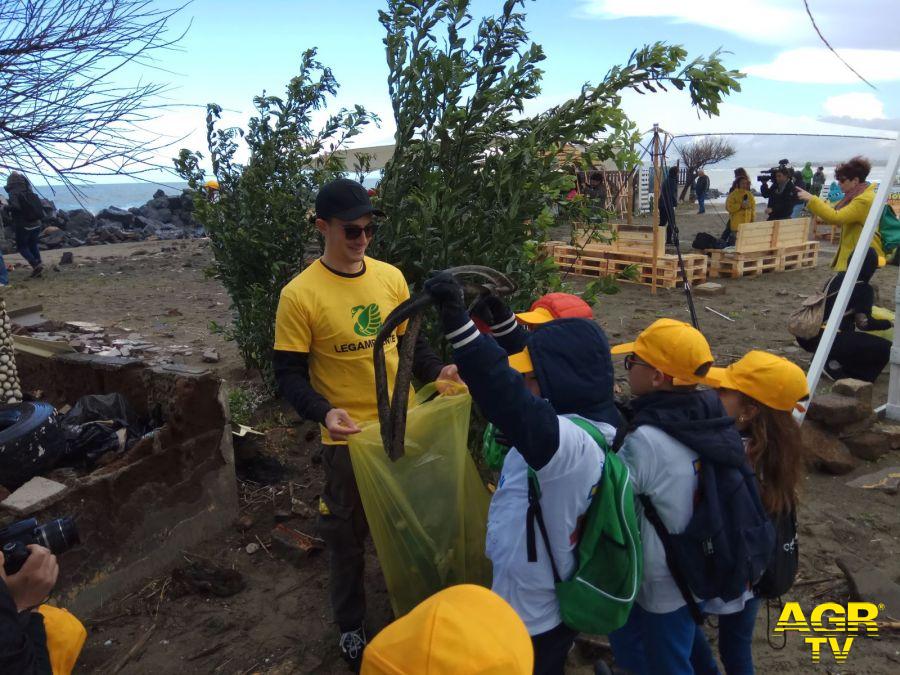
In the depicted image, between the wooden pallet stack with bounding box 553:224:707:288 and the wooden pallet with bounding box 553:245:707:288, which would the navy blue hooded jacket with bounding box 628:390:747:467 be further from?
the wooden pallet stack with bounding box 553:224:707:288

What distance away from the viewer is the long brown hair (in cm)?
253

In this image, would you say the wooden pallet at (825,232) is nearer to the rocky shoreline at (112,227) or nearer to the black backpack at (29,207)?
the rocky shoreline at (112,227)

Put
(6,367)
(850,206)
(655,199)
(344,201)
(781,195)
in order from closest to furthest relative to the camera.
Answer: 1. (344,201)
2. (6,367)
3. (850,206)
4. (655,199)
5. (781,195)

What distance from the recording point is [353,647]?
2.97 m

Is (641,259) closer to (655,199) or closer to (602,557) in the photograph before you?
(655,199)

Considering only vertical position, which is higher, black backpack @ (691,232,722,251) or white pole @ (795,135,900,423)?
white pole @ (795,135,900,423)

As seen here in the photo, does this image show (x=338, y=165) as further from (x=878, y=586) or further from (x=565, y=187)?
(x=878, y=586)

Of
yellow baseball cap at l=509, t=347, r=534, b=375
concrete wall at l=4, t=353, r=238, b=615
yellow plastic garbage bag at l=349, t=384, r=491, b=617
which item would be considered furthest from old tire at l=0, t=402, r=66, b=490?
yellow baseball cap at l=509, t=347, r=534, b=375

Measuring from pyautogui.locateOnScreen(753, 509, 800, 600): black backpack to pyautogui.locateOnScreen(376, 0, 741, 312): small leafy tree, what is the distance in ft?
6.76

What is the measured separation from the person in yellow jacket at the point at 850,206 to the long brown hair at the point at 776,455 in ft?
14.8

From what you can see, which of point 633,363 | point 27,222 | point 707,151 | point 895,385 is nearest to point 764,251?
point 895,385

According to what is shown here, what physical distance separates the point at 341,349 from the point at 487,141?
6.45 feet

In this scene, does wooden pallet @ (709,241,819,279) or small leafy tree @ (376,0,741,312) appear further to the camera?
wooden pallet @ (709,241,819,279)

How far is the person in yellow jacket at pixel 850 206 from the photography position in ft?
20.4
